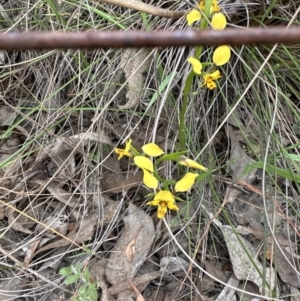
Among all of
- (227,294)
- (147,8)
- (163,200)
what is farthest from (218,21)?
(227,294)

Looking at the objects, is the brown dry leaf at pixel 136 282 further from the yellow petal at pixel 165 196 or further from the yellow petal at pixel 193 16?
the yellow petal at pixel 193 16

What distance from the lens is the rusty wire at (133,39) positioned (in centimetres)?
21

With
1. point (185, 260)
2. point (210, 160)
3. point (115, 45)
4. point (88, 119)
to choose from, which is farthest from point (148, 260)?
point (115, 45)

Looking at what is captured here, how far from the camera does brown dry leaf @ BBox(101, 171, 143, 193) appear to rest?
3.71 ft

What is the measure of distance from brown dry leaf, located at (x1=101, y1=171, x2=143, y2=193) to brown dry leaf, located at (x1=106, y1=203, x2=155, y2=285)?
0.16ft

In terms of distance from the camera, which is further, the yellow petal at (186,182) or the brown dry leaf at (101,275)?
the brown dry leaf at (101,275)

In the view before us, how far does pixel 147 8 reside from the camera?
3.26 feet

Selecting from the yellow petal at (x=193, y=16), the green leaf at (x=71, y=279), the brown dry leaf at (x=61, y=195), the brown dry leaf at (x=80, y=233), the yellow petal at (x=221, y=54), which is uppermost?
the yellow petal at (x=193, y=16)

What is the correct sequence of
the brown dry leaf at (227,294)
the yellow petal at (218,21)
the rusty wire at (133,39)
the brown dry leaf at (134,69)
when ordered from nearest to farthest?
the rusty wire at (133,39)
the yellow petal at (218,21)
the brown dry leaf at (227,294)
the brown dry leaf at (134,69)

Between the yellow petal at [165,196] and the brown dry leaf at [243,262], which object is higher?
the yellow petal at [165,196]

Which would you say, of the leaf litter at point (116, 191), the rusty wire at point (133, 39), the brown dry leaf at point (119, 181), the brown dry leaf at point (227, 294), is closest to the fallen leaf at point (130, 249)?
the leaf litter at point (116, 191)

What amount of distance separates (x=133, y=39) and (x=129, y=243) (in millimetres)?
927

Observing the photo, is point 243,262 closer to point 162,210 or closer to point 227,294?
point 227,294

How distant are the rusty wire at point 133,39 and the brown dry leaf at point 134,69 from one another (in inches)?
36.9
